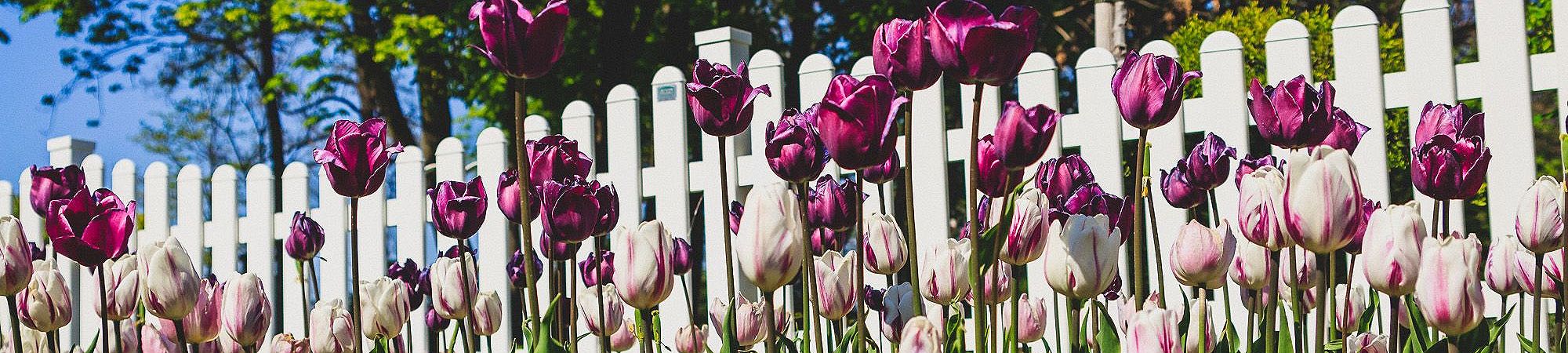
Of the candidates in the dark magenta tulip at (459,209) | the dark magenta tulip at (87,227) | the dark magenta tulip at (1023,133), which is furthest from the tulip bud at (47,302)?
the dark magenta tulip at (1023,133)

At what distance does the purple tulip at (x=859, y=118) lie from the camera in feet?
2.77

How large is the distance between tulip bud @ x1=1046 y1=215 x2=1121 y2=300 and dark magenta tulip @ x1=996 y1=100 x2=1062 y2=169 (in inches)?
4.0

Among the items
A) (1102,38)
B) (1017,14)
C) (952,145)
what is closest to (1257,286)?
(1017,14)

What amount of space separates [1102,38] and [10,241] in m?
3.81

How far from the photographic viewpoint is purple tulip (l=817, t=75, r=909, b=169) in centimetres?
85

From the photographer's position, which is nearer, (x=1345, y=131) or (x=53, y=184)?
(x=1345, y=131)

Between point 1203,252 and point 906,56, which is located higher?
point 906,56

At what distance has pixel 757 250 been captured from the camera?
91 centimetres

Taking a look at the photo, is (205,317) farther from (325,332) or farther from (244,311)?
(325,332)

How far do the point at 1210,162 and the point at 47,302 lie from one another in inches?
46.3

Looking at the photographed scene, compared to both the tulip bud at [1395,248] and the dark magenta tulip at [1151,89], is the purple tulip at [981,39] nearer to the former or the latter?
Answer: the dark magenta tulip at [1151,89]

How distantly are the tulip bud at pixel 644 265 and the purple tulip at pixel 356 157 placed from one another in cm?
24

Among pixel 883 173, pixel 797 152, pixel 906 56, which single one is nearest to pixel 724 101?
pixel 797 152

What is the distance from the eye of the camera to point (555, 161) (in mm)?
1247
